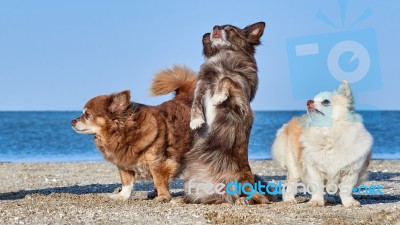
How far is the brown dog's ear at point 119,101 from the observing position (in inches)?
387

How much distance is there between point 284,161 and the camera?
9617mm

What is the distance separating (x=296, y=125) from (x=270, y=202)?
976 mm

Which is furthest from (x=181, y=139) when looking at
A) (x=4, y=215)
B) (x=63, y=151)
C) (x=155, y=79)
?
(x=63, y=151)

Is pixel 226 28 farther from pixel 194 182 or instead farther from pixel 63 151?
pixel 63 151

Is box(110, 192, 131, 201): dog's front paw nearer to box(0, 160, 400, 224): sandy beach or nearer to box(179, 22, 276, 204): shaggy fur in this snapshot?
box(0, 160, 400, 224): sandy beach

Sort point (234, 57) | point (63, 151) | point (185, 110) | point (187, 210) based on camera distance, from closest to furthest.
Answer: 1. point (187, 210)
2. point (234, 57)
3. point (185, 110)
4. point (63, 151)

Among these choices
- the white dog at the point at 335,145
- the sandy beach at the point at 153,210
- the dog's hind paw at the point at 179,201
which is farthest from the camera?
the dog's hind paw at the point at 179,201

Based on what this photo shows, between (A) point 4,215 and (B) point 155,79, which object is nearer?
(A) point 4,215

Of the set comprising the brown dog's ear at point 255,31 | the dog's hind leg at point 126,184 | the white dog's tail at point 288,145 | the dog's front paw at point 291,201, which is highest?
the brown dog's ear at point 255,31

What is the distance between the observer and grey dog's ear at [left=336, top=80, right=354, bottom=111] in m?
8.90

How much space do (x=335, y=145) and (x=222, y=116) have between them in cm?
134

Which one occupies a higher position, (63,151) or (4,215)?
(4,215)

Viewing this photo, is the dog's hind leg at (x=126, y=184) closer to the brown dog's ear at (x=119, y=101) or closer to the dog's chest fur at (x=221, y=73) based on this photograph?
the brown dog's ear at (x=119, y=101)

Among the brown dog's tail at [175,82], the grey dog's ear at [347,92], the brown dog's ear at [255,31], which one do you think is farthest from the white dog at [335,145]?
the brown dog's tail at [175,82]
